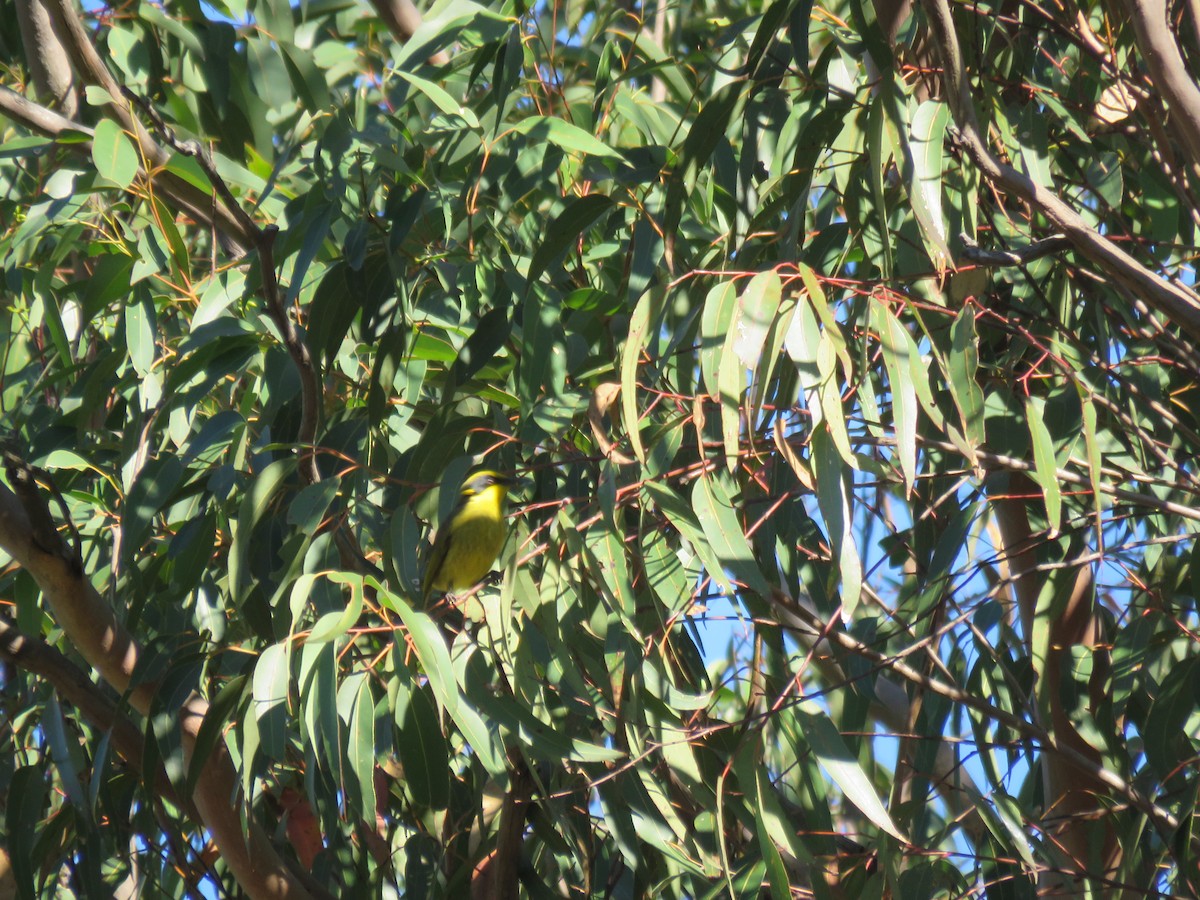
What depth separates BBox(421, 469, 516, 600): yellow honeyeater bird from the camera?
303 cm

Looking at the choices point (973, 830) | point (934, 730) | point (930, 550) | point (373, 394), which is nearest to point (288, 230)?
point (373, 394)

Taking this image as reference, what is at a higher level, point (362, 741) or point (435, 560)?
point (362, 741)

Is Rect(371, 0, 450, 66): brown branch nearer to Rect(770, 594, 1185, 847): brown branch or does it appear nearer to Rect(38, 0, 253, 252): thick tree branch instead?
Rect(38, 0, 253, 252): thick tree branch

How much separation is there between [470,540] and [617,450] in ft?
4.33

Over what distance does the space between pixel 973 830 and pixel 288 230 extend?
1.70 meters

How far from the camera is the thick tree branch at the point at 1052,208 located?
5.48ft

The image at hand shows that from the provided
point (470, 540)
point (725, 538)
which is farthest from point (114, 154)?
point (470, 540)

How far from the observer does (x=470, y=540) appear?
10.4 ft

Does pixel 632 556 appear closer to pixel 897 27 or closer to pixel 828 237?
pixel 828 237

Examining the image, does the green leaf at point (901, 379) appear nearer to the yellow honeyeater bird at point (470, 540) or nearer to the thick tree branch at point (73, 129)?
the thick tree branch at point (73, 129)

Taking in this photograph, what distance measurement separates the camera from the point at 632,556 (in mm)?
1985

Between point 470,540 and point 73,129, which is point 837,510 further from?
point 470,540


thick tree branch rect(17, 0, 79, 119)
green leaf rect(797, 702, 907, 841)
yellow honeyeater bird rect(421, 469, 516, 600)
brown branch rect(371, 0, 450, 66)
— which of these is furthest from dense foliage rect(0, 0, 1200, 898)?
brown branch rect(371, 0, 450, 66)

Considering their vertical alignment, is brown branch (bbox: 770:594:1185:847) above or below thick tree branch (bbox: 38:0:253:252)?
below
